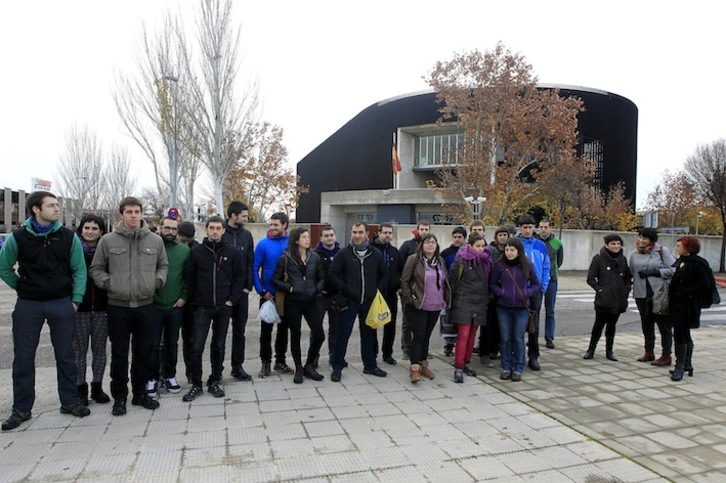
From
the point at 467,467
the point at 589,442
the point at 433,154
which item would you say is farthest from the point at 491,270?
the point at 433,154

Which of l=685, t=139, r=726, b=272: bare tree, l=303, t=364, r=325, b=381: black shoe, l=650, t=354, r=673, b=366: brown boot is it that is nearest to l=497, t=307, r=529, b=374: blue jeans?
l=650, t=354, r=673, b=366: brown boot

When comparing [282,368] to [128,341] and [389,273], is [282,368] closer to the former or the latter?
[389,273]

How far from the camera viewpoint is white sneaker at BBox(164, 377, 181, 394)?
5316 mm

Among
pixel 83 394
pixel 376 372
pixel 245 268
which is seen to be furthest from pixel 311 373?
pixel 83 394

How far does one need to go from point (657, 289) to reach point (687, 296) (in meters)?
0.48

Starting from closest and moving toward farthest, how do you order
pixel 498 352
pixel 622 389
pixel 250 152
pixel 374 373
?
pixel 622 389
pixel 374 373
pixel 498 352
pixel 250 152

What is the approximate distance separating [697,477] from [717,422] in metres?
1.48

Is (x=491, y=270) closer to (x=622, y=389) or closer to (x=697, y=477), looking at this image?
(x=622, y=389)

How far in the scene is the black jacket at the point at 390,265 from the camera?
6.54m

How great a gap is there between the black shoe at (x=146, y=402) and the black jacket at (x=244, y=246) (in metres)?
1.50

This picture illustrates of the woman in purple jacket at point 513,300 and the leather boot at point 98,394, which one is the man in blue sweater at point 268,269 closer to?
the leather boot at point 98,394

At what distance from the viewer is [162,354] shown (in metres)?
5.46

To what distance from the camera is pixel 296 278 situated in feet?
18.4

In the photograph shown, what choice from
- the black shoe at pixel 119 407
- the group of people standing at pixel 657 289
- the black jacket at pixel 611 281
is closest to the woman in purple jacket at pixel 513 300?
the black jacket at pixel 611 281
